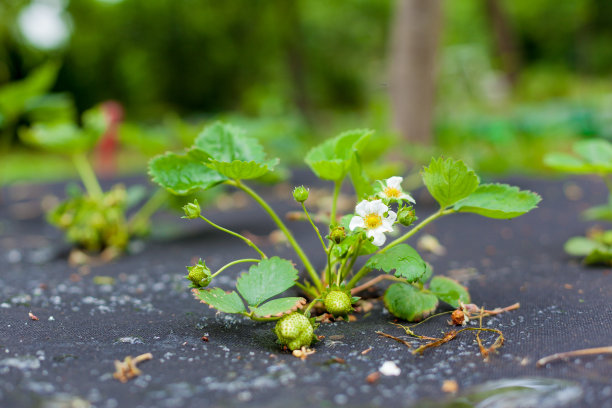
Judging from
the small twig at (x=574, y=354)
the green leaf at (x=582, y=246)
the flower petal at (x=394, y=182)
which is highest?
the flower petal at (x=394, y=182)

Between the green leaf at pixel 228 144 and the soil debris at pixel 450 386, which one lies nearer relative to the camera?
the soil debris at pixel 450 386

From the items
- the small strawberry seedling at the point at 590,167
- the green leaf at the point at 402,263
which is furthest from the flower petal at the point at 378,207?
the small strawberry seedling at the point at 590,167

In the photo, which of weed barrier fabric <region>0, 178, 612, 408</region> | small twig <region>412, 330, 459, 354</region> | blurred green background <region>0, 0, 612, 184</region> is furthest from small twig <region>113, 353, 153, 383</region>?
blurred green background <region>0, 0, 612, 184</region>

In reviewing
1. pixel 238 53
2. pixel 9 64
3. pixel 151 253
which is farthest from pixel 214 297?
pixel 238 53

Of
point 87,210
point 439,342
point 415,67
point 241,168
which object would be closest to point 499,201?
point 439,342

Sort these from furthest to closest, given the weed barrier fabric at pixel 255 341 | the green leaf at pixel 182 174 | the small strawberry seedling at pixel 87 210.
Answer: the small strawberry seedling at pixel 87 210 < the green leaf at pixel 182 174 < the weed barrier fabric at pixel 255 341

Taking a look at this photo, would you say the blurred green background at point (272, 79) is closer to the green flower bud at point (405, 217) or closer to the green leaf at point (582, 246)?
the green leaf at point (582, 246)

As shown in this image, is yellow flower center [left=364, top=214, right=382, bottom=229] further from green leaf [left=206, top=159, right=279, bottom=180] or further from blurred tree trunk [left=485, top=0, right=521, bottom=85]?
blurred tree trunk [left=485, top=0, right=521, bottom=85]
